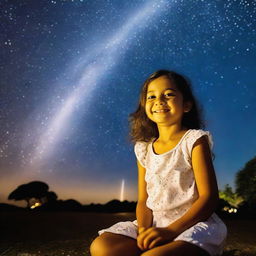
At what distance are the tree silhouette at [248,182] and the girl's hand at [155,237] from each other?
13151 millimetres

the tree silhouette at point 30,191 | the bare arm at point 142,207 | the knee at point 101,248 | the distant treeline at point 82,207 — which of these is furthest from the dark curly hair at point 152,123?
the tree silhouette at point 30,191

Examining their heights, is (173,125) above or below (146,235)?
above

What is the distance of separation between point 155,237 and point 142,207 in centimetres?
56

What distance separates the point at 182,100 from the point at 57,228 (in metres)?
4.35

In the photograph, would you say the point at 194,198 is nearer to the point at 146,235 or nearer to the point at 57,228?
the point at 146,235

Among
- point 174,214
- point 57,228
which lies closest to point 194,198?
point 174,214

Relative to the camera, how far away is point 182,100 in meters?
2.73

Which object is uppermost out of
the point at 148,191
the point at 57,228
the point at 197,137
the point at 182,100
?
the point at 182,100

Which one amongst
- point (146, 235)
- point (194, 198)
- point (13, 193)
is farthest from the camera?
point (13, 193)

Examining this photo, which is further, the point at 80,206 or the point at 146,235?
the point at 80,206

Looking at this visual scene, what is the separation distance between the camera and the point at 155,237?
2.10 meters

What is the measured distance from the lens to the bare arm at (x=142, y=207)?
254 cm

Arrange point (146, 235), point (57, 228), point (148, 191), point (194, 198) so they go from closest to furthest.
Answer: point (146, 235) < point (194, 198) < point (148, 191) < point (57, 228)

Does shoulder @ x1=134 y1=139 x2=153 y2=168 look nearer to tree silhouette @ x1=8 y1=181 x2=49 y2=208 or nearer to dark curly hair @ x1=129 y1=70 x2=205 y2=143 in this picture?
dark curly hair @ x1=129 y1=70 x2=205 y2=143
